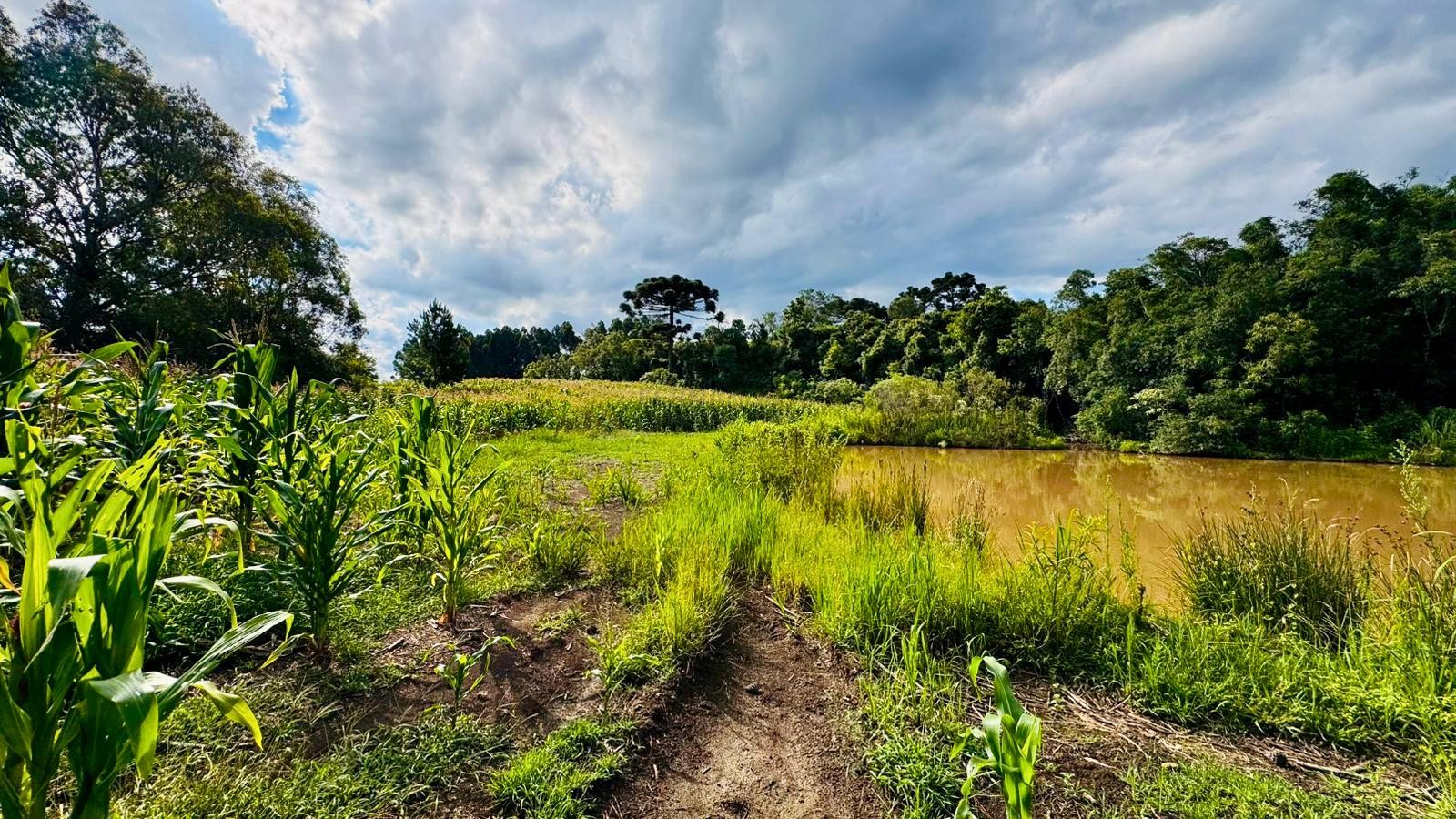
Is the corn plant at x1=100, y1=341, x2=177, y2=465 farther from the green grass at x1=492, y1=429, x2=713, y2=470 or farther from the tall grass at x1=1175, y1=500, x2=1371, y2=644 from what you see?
the tall grass at x1=1175, y1=500, x2=1371, y2=644

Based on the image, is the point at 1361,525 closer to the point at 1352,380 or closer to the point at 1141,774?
the point at 1141,774

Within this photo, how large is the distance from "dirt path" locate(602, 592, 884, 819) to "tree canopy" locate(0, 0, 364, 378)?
14649 millimetres

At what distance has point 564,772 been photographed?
1.52 metres

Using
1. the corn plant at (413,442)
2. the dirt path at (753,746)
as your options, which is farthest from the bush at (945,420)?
the corn plant at (413,442)

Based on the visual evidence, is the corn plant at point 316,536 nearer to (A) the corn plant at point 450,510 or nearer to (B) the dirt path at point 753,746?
(A) the corn plant at point 450,510

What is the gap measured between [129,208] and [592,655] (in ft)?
62.4

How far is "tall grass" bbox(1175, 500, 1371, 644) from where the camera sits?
9.20 ft

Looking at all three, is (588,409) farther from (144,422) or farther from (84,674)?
(84,674)

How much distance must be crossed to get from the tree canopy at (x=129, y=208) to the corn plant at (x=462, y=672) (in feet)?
45.9

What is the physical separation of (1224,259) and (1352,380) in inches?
211

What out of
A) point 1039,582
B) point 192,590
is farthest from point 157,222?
point 1039,582

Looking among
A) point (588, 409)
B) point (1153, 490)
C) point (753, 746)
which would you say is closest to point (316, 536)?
point (753, 746)

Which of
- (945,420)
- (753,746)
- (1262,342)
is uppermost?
(1262,342)

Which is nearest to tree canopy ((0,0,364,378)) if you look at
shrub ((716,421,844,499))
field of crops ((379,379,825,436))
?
field of crops ((379,379,825,436))
